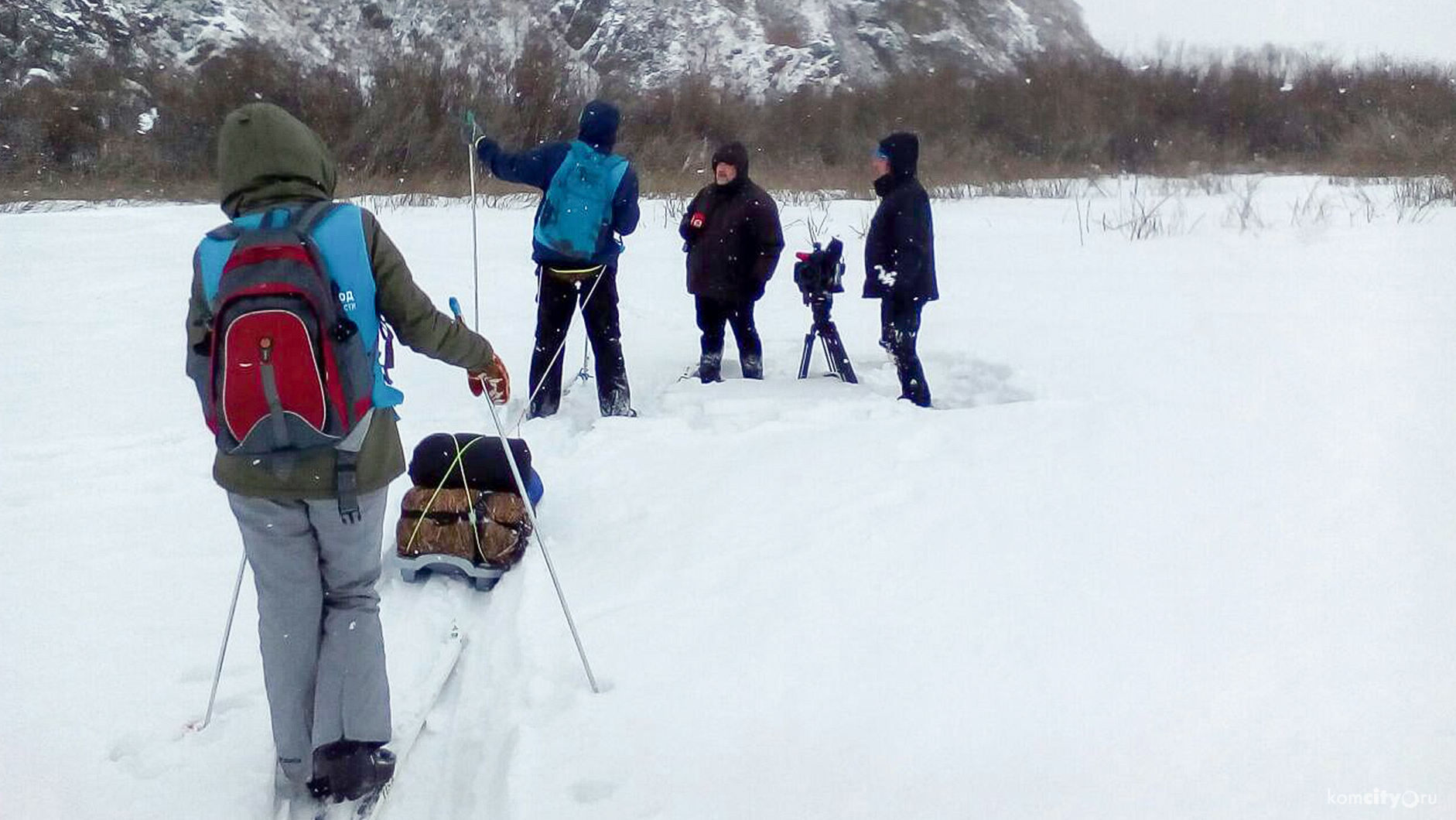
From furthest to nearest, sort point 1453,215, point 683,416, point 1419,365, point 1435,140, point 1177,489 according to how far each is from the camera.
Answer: point 1435,140
point 1453,215
point 683,416
point 1419,365
point 1177,489

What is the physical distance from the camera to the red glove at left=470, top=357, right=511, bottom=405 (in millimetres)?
2650

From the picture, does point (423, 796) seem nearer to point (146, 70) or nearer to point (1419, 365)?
point (1419, 365)

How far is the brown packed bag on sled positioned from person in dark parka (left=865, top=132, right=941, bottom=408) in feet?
8.57

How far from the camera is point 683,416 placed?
570 centimetres

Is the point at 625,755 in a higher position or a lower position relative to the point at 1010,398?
lower

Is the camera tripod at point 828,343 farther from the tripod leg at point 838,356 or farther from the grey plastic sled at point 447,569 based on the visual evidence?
the grey plastic sled at point 447,569

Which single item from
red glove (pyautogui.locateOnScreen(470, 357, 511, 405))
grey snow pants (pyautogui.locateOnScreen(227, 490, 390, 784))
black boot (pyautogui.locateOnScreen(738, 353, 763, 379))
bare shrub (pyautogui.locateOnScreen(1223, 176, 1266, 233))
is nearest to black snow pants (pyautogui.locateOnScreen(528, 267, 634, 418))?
black boot (pyautogui.locateOnScreen(738, 353, 763, 379))

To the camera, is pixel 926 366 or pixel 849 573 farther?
pixel 926 366

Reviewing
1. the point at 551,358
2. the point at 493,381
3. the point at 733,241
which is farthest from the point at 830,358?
the point at 493,381

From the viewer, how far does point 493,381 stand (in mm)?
2674

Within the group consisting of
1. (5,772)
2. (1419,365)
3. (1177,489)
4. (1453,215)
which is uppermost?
(1453,215)

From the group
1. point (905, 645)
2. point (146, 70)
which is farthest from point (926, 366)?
point (146, 70)

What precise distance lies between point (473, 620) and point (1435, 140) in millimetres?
18142

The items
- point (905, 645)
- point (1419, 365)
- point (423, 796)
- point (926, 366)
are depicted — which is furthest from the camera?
point (926, 366)
